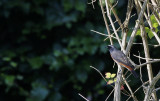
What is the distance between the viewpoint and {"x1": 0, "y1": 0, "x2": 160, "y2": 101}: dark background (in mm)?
4180

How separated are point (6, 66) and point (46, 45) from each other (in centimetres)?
60

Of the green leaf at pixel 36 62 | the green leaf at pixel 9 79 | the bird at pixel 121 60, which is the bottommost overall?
the bird at pixel 121 60

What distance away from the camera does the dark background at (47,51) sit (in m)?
4.18

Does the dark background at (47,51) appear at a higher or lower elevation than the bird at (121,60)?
higher

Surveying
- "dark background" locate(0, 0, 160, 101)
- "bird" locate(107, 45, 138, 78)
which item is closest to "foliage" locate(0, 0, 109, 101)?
"dark background" locate(0, 0, 160, 101)

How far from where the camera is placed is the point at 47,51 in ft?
14.7

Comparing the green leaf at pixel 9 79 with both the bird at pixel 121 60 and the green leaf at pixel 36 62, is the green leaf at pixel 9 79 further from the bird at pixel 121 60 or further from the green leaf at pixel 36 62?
the bird at pixel 121 60

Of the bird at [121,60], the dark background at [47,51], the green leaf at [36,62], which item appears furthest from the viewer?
the green leaf at [36,62]

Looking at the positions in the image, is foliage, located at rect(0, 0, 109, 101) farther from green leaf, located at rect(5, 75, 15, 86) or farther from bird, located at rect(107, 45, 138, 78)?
bird, located at rect(107, 45, 138, 78)

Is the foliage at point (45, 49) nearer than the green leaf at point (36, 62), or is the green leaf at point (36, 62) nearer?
the foliage at point (45, 49)

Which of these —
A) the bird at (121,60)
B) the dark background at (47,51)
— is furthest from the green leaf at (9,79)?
the bird at (121,60)

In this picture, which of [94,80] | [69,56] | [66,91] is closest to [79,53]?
[69,56]

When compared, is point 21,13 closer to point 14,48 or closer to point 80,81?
point 14,48

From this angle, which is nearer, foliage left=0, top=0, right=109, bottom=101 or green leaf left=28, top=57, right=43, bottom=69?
foliage left=0, top=0, right=109, bottom=101
